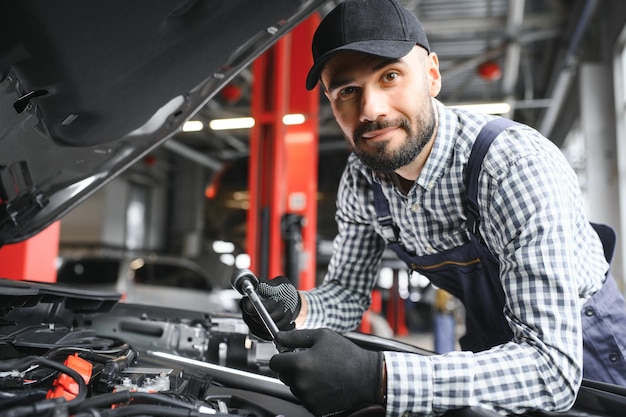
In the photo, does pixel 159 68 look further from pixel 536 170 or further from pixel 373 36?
pixel 536 170

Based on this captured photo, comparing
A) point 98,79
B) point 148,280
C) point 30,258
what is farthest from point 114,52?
point 148,280

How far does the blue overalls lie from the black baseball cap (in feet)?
0.83

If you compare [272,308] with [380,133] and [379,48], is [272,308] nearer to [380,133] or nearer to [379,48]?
[380,133]

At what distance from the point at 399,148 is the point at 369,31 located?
0.24 m

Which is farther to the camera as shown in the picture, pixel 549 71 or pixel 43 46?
pixel 549 71

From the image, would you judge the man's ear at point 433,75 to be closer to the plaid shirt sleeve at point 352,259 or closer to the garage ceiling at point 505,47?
the plaid shirt sleeve at point 352,259

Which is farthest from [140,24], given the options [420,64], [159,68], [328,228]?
[328,228]

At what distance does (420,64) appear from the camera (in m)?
→ 1.08

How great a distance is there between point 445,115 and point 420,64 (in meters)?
0.13

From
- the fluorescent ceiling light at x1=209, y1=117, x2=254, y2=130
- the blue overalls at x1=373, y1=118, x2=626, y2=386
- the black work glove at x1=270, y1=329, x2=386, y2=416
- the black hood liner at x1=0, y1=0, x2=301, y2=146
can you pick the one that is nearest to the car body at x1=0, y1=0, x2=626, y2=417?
the black hood liner at x1=0, y1=0, x2=301, y2=146

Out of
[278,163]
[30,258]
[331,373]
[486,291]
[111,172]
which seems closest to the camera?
[331,373]

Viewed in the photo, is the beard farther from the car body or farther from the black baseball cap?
the car body

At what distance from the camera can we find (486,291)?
114 cm

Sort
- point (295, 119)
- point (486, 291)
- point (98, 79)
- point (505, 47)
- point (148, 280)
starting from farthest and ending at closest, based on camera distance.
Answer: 1. point (505, 47)
2. point (148, 280)
3. point (295, 119)
4. point (486, 291)
5. point (98, 79)
